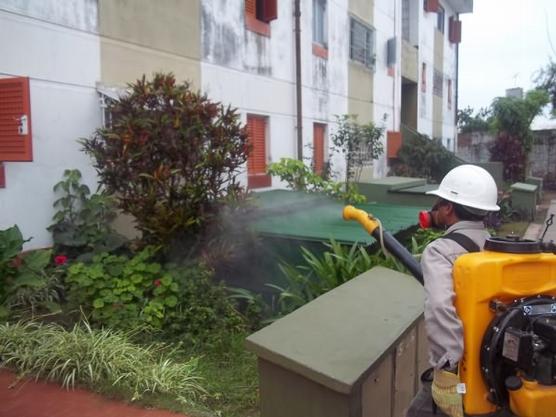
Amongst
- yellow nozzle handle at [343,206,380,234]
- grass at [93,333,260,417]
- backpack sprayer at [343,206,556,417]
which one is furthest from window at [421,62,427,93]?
backpack sprayer at [343,206,556,417]

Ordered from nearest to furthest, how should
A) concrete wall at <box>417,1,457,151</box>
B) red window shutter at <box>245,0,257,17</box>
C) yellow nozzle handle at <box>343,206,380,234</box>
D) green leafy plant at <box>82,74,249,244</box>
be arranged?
yellow nozzle handle at <box>343,206,380,234</box>, green leafy plant at <box>82,74,249,244</box>, red window shutter at <box>245,0,257,17</box>, concrete wall at <box>417,1,457,151</box>

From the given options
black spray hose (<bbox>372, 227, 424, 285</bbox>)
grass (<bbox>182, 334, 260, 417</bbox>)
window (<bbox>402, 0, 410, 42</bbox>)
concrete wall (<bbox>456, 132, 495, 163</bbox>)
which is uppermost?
window (<bbox>402, 0, 410, 42</bbox>)

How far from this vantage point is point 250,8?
9.45 metres

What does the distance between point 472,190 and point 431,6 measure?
19.3 meters

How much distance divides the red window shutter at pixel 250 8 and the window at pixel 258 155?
168 centimetres

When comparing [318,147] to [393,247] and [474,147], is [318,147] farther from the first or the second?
[474,147]

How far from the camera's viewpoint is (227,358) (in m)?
4.60

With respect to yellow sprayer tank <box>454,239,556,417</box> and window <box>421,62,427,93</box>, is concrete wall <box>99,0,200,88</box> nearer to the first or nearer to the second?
yellow sprayer tank <box>454,239,556,417</box>

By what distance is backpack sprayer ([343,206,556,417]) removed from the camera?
1826 millimetres

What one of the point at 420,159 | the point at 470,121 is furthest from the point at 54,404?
the point at 470,121

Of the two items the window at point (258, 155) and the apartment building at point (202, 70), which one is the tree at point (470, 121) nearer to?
the apartment building at point (202, 70)

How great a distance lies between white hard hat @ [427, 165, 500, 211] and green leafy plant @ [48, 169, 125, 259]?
4.04 meters

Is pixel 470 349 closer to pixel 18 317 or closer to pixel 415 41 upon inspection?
pixel 18 317

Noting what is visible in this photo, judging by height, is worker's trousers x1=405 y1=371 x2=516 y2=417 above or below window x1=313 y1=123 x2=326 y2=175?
below
